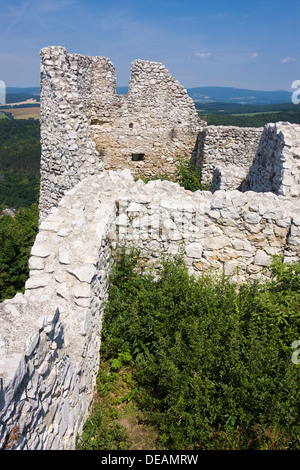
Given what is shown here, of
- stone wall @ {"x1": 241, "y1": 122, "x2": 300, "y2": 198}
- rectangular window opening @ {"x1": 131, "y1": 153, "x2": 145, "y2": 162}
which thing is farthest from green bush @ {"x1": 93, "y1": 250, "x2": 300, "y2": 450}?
rectangular window opening @ {"x1": 131, "y1": 153, "x2": 145, "y2": 162}

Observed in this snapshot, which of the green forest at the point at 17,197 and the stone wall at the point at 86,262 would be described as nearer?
the stone wall at the point at 86,262

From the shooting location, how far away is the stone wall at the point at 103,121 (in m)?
6.82

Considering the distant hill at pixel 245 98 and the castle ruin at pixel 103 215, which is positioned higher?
the distant hill at pixel 245 98

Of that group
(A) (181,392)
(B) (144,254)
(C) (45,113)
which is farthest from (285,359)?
(C) (45,113)

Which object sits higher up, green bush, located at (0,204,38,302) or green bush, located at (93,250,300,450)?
green bush, located at (93,250,300,450)

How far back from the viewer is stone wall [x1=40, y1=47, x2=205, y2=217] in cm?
682

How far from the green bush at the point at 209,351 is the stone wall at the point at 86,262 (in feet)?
1.07

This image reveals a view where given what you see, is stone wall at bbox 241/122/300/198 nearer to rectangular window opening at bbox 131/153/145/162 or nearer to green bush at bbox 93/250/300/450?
green bush at bbox 93/250/300/450

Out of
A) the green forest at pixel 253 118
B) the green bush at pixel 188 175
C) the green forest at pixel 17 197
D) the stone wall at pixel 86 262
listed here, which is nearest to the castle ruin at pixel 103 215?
the stone wall at pixel 86 262

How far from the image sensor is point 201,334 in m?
3.62

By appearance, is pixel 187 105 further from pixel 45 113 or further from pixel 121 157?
pixel 45 113

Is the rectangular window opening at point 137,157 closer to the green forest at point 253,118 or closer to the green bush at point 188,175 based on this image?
the green bush at point 188,175

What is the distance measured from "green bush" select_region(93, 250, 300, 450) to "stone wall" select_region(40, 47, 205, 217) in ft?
11.2

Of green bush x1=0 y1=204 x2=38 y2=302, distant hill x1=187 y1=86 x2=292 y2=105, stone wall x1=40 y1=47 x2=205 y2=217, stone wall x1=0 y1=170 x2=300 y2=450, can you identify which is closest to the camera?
stone wall x1=0 y1=170 x2=300 y2=450
